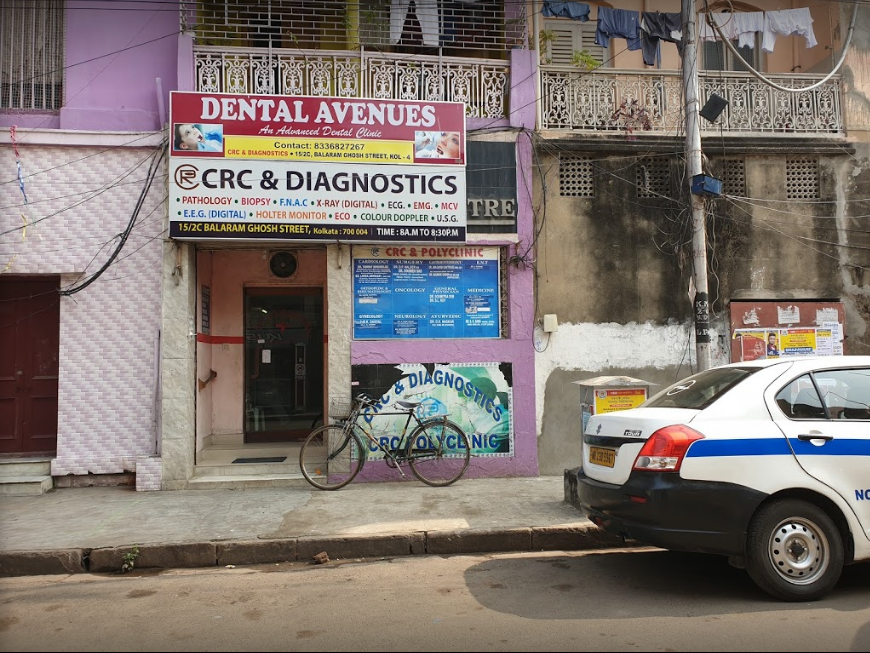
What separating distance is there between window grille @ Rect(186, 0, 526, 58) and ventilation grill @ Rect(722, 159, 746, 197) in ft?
11.7

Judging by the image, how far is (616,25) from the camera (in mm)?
9234

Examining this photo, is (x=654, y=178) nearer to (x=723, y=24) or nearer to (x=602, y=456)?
(x=723, y=24)

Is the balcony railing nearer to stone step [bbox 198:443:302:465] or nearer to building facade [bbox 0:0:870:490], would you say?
building facade [bbox 0:0:870:490]

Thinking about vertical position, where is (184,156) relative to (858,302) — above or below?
above

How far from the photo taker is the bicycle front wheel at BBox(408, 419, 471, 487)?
8156mm

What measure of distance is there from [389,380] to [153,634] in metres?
4.80

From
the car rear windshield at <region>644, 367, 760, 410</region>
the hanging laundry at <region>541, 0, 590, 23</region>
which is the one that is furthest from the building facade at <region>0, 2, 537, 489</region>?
the car rear windshield at <region>644, 367, 760, 410</region>

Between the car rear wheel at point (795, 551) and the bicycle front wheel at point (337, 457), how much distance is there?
4971mm

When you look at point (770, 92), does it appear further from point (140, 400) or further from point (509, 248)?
point (140, 400)

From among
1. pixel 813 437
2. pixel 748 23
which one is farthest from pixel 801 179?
pixel 813 437

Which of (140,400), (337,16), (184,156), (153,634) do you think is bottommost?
(153,634)

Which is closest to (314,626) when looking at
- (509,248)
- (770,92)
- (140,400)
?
(140,400)

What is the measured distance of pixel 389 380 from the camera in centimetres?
850

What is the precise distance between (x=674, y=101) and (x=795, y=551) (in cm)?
716
